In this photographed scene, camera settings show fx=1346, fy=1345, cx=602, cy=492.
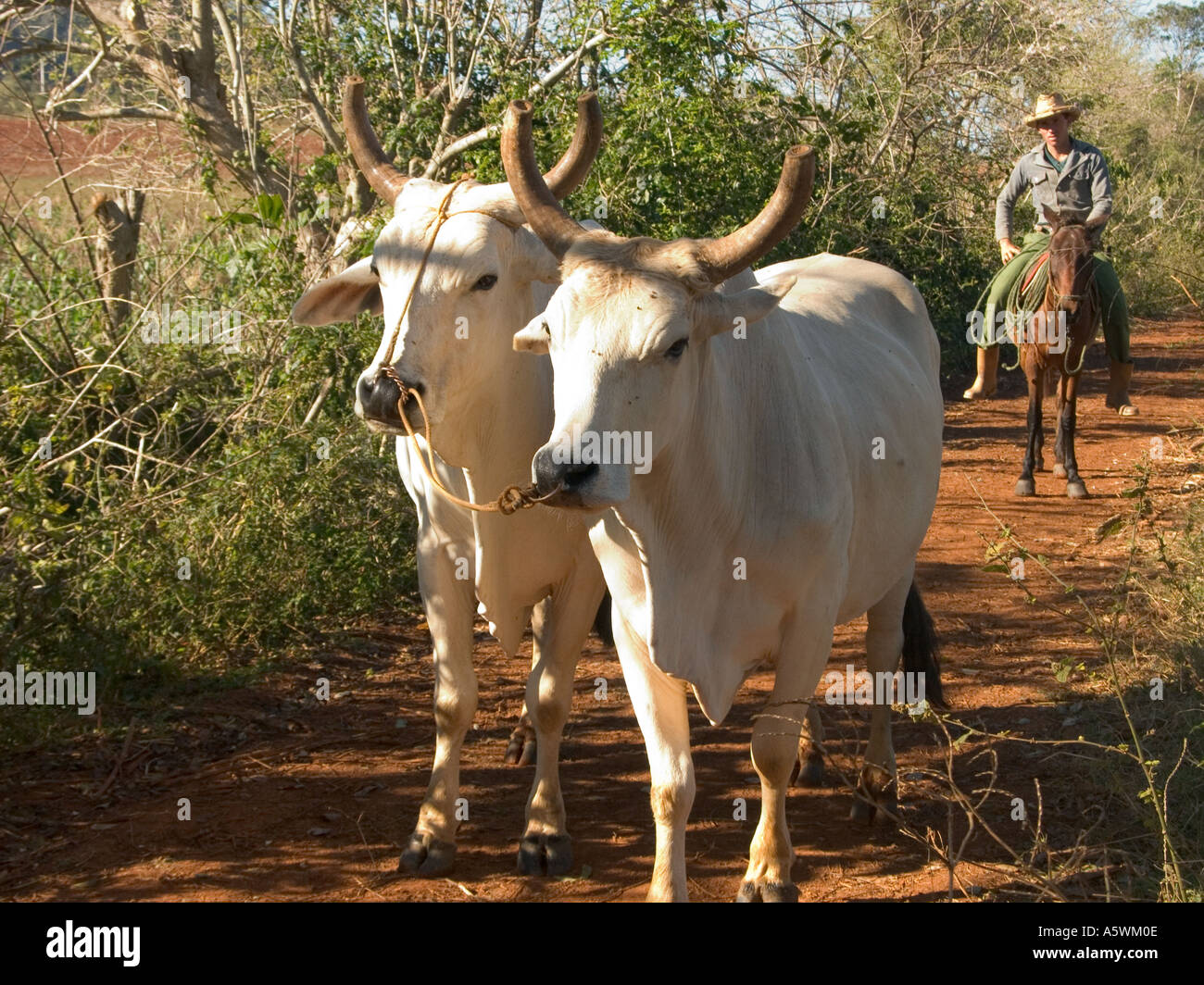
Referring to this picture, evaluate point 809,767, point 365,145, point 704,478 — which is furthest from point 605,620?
point 365,145

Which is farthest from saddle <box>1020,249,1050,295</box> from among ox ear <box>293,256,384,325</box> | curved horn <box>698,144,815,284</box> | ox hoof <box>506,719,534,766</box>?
curved horn <box>698,144,815,284</box>

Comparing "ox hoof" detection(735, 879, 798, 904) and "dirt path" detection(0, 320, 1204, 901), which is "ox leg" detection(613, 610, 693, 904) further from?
"dirt path" detection(0, 320, 1204, 901)

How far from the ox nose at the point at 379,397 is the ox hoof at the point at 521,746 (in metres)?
1.97

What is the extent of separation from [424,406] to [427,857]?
149 centimetres

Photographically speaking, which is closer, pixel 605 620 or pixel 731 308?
pixel 731 308

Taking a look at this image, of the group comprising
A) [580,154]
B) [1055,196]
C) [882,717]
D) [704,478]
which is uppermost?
[1055,196]

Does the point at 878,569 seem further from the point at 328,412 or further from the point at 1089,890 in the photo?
the point at 328,412

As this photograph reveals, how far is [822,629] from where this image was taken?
380 centimetres

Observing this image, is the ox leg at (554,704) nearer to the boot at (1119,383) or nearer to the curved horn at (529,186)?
the curved horn at (529,186)

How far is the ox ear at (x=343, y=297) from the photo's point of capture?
14.1ft

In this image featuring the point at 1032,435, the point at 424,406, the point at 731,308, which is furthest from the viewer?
the point at 1032,435

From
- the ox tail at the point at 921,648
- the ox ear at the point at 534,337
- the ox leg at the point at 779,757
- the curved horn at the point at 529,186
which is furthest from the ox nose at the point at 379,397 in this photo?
the ox tail at the point at 921,648

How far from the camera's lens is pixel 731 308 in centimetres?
347

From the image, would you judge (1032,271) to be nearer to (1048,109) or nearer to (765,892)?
(1048,109)
